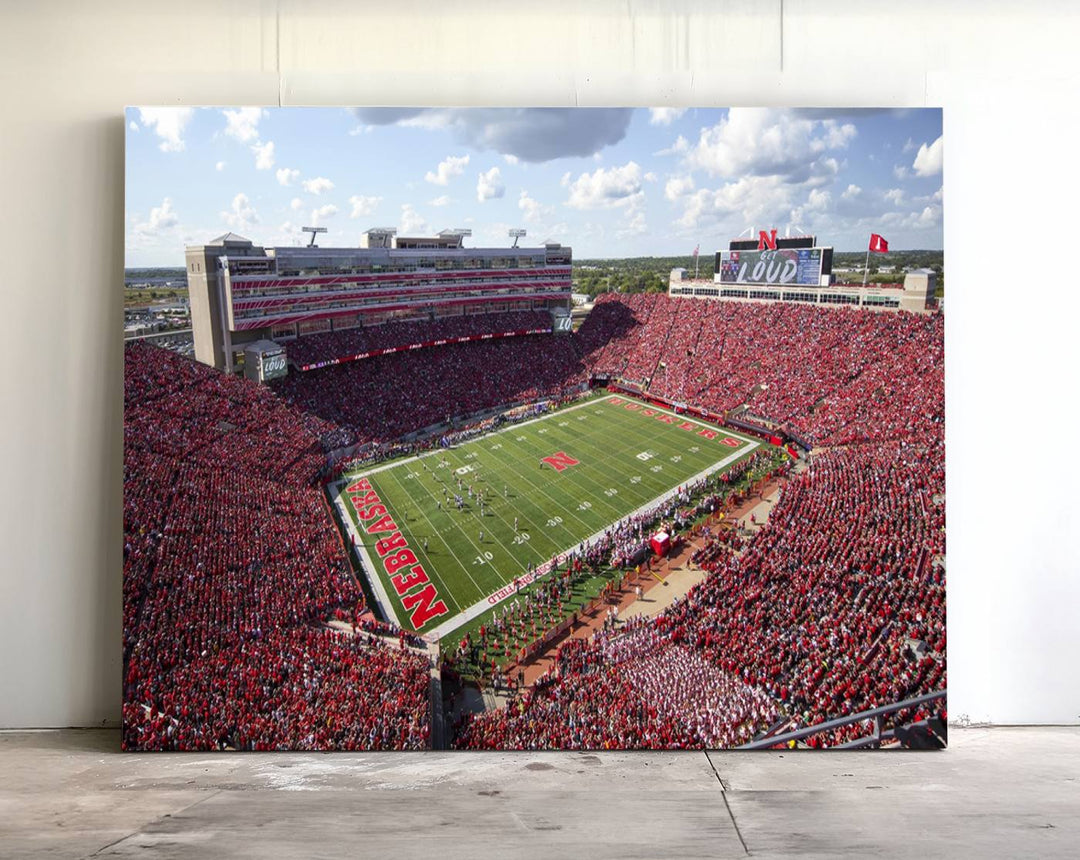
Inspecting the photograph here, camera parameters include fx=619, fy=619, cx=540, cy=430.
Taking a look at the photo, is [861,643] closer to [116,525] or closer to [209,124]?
[116,525]

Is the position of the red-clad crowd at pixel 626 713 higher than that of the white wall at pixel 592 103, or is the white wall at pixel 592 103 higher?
the white wall at pixel 592 103

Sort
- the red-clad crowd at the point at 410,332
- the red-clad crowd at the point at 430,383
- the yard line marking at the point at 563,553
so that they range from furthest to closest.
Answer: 1. the red-clad crowd at the point at 410,332
2. the red-clad crowd at the point at 430,383
3. the yard line marking at the point at 563,553

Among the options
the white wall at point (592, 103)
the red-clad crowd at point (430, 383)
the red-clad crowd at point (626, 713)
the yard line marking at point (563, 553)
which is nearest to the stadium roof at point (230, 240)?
the white wall at point (592, 103)

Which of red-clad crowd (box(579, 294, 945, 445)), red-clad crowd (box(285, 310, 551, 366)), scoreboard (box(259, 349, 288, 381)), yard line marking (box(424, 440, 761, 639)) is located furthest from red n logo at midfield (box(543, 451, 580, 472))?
scoreboard (box(259, 349, 288, 381))

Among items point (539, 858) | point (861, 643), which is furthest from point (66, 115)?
point (861, 643)

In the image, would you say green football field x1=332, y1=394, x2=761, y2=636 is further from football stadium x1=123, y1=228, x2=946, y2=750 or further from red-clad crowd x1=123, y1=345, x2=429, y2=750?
red-clad crowd x1=123, y1=345, x2=429, y2=750

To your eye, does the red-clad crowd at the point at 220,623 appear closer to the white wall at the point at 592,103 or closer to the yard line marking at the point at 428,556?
the white wall at the point at 592,103
